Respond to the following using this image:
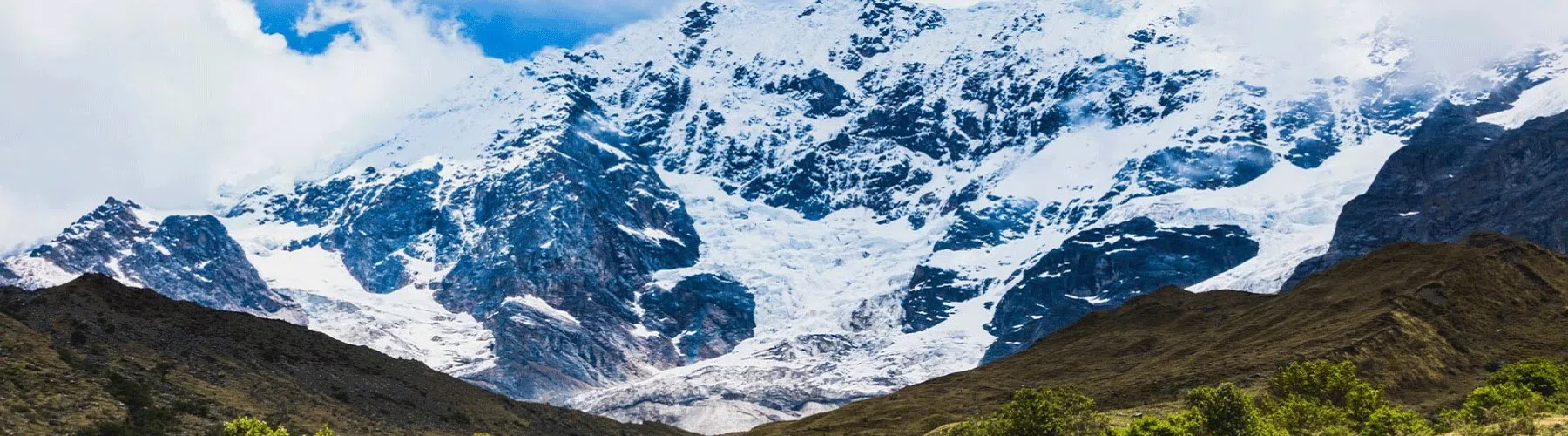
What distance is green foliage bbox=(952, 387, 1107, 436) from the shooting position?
13888cm

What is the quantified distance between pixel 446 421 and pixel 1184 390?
84.1 meters

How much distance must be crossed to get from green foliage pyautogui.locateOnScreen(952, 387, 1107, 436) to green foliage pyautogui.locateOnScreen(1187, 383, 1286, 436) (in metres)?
12.9

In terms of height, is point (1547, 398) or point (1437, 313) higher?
point (1437, 313)

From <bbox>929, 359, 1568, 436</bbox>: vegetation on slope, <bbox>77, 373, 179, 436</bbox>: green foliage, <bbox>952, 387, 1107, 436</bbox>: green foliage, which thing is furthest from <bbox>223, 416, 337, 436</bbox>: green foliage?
<bbox>929, 359, 1568, 436</bbox>: vegetation on slope

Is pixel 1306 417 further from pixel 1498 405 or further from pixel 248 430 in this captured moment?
pixel 248 430

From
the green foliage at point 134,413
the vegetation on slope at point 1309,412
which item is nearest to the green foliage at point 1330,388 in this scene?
the vegetation on slope at point 1309,412

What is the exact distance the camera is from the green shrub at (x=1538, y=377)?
150m

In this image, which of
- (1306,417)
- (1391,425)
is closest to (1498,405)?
(1391,425)

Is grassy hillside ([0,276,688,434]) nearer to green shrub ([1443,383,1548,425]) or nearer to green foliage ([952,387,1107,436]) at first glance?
green foliage ([952,387,1107,436])

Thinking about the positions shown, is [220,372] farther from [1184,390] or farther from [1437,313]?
[1437,313]

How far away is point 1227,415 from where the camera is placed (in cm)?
12775

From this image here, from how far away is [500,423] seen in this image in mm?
177750

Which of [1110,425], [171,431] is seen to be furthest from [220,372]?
[1110,425]

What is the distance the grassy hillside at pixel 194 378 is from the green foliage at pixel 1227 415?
77.1 metres
